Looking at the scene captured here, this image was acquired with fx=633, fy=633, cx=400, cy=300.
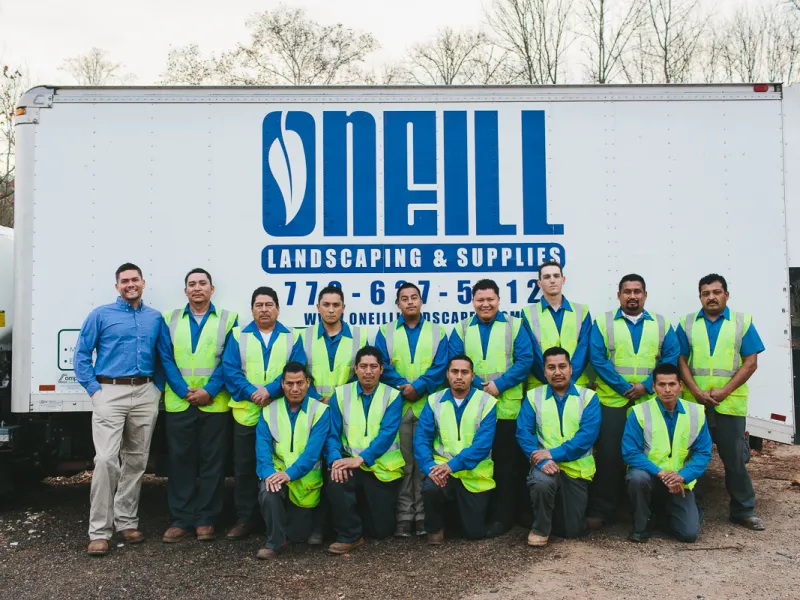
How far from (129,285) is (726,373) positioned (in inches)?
177

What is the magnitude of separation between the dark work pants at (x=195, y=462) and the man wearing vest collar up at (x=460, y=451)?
1495mm

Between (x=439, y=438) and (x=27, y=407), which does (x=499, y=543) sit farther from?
(x=27, y=407)

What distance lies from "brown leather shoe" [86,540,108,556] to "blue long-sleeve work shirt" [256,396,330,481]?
1.16 m

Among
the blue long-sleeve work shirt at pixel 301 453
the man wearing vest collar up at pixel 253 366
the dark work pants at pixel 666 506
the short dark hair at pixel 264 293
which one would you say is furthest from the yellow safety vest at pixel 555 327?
the short dark hair at pixel 264 293

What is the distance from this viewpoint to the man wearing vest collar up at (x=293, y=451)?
4.38 m

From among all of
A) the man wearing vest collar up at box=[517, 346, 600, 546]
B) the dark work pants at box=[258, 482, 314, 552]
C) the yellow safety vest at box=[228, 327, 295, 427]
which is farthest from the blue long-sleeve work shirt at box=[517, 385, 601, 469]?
the yellow safety vest at box=[228, 327, 295, 427]

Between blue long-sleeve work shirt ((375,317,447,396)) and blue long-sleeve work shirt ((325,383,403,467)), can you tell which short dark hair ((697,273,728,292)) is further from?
blue long-sleeve work shirt ((325,383,403,467))

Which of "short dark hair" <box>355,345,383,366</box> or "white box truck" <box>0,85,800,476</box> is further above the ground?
"white box truck" <box>0,85,800,476</box>

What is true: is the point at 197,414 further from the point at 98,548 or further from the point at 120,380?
the point at 98,548

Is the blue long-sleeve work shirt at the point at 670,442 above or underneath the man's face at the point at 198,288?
underneath

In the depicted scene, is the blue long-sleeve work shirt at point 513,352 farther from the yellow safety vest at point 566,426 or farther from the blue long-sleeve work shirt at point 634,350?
the blue long-sleeve work shirt at point 634,350

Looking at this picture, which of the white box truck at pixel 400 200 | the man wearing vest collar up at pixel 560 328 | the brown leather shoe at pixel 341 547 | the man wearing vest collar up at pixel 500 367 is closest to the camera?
the brown leather shoe at pixel 341 547

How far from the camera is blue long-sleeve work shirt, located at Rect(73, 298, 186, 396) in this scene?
14.8 ft

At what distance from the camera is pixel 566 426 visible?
4566 mm
